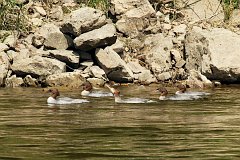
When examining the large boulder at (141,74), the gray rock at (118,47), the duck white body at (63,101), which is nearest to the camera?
the duck white body at (63,101)

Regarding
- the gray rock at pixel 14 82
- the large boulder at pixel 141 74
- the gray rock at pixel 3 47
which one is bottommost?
the gray rock at pixel 14 82

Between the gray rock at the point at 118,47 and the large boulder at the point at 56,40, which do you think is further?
the gray rock at the point at 118,47

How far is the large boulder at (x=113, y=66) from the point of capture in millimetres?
27223

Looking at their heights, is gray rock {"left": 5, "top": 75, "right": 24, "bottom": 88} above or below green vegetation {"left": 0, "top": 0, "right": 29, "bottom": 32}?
below

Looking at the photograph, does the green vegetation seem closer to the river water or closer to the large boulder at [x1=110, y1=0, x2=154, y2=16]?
the large boulder at [x1=110, y1=0, x2=154, y2=16]

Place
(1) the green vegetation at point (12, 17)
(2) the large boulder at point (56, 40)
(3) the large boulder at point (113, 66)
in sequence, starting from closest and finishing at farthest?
(3) the large boulder at point (113, 66) < (2) the large boulder at point (56, 40) < (1) the green vegetation at point (12, 17)

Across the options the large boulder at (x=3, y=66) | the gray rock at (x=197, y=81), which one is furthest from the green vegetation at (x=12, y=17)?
the gray rock at (x=197, y=81)

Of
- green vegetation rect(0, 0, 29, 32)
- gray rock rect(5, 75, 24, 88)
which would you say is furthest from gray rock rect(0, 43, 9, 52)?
green vegetation rect(0, 0, 29, 32)

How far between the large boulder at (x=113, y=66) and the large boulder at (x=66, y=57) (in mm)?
938

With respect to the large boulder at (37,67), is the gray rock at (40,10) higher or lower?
higher

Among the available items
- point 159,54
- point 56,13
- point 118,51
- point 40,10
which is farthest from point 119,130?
point 40,10

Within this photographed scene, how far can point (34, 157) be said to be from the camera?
9391 millimetres

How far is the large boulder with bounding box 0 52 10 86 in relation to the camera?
1037 inches

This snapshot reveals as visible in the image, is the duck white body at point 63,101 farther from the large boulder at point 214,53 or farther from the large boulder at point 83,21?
the large boulder at point 83,21
